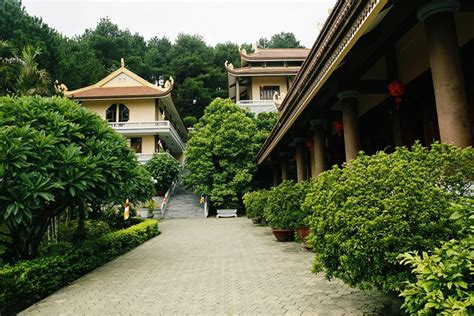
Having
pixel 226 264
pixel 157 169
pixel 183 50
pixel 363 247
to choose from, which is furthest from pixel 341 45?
pixel 183 50

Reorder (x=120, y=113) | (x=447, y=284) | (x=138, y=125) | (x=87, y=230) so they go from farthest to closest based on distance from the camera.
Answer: (x=120, y=113) → (x=138, y=125) → (x=87, y=230) → (x=447, y=284)

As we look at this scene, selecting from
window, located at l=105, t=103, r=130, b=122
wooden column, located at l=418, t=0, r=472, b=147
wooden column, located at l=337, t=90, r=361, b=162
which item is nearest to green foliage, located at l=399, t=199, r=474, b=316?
wooden column, located at l=418, t=0, r=472, b=147

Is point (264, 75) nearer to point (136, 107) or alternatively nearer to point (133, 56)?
point (136, 107)

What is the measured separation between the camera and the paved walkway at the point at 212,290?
429cm

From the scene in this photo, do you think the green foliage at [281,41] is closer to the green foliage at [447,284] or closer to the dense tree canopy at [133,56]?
the dense tree canopy at [133,56]

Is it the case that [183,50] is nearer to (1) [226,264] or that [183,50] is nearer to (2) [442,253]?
(1) [226,264]

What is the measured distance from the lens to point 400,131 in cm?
699

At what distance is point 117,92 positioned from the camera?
96.9 ft

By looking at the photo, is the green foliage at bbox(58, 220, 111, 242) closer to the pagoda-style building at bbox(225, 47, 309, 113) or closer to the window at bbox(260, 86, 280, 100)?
the pagoda-style building at bbox(225, 47, 309, 113)

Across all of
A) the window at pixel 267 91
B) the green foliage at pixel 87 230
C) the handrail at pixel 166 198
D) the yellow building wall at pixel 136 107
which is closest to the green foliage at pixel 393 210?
the green foliage at pixel 87 230

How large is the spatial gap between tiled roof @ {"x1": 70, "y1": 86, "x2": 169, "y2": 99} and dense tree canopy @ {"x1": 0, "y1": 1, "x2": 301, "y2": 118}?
12.3ft

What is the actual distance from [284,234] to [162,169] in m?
16.6

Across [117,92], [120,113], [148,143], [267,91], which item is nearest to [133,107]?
[120,113]

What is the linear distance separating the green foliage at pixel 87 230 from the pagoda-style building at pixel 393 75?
790 cm
